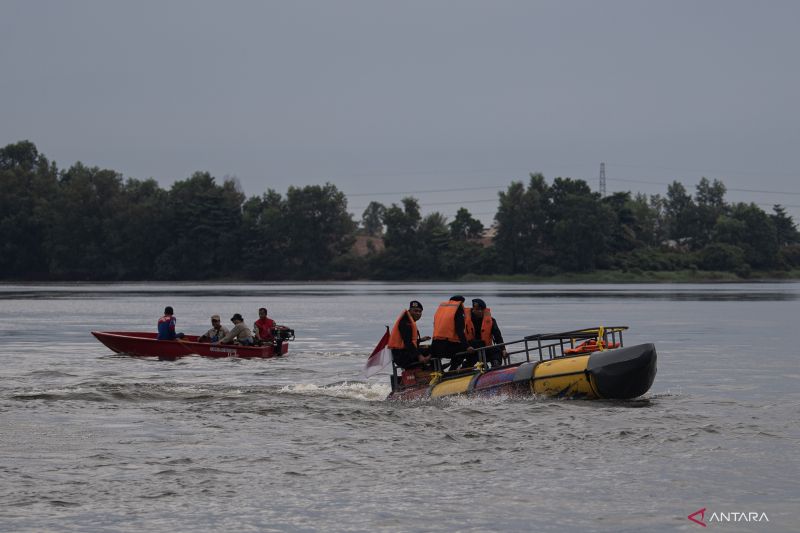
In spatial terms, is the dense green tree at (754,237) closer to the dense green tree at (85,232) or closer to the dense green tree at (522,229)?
the dense green tree at (522,229)

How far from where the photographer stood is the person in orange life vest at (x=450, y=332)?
22806 millimetres

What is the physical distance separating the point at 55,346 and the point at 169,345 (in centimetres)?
774

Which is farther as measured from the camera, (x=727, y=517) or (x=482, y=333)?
(x=482, y=333)

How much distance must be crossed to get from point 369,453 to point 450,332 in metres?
5.70

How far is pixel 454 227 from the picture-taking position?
169625 millimetres

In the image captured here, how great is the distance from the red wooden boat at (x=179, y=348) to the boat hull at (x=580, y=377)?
46.5ft

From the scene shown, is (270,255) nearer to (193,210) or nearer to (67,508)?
(193,210)

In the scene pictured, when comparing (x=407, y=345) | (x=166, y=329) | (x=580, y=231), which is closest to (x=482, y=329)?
(x=407, y=345)

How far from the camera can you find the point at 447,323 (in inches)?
902

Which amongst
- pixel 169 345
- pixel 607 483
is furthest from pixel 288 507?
pixel 169 345

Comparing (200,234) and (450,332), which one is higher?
(200,234)

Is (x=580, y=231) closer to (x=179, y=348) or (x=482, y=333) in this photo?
(x=179, y=348)

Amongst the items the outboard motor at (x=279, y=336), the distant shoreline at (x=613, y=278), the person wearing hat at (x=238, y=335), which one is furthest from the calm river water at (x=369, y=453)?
the distant shoreline at (x=613, y=278)

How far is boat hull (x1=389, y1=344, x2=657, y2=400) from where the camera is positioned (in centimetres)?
2152
